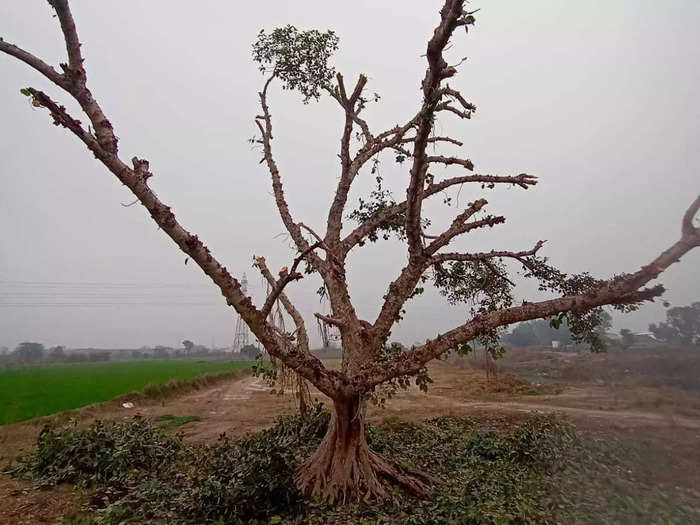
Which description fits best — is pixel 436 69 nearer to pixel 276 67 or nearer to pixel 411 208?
pixel 411 208

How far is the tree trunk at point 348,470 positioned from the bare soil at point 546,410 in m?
3.14

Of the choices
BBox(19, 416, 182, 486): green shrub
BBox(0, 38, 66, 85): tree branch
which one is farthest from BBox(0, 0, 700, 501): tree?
BBox(19, 416, 182, 486): green shrub

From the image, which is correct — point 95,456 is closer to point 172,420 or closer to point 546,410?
point 172,420

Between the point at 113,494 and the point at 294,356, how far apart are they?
435 centimetres

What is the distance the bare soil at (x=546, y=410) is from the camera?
23.4 feet

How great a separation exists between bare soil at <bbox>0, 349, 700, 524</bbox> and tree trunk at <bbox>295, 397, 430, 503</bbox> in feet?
10.3

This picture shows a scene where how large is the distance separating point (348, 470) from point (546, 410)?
9.85 m

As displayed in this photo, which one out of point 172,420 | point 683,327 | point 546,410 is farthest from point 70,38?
point 546,410

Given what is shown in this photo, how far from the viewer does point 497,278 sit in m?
8.80

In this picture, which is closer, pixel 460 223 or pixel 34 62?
pixel 34 62

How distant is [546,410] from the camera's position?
46.0 ft

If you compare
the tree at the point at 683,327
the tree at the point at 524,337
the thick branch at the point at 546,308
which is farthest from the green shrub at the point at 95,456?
the tree at the point at 524,337

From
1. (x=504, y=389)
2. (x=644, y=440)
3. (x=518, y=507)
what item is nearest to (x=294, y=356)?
(x=518, y=507)

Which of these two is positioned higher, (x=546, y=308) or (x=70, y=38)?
(x=70, y=38)
